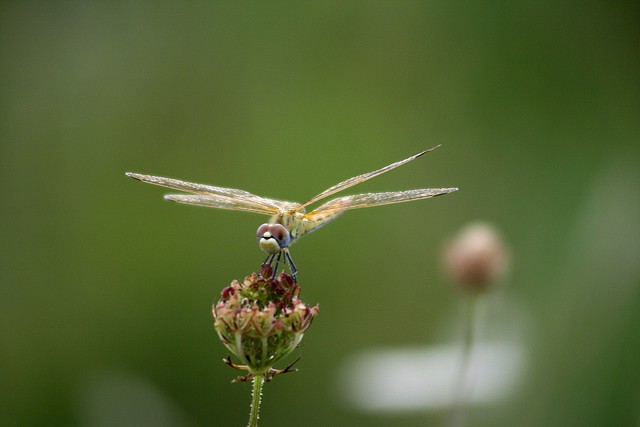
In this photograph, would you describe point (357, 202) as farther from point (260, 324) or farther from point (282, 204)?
point (260, 324)

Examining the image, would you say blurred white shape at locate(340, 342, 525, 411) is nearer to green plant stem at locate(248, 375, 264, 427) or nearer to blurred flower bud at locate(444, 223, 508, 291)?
blurred flower bud at locate(444, 223, 508, 291)

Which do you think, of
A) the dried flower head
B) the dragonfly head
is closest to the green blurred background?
the dragonfly head

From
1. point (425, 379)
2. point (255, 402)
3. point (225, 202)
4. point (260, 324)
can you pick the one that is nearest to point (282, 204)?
point (225, 202)

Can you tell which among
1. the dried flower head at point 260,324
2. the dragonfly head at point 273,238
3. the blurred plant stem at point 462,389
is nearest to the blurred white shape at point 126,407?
the blurred plant stem at point 462,389

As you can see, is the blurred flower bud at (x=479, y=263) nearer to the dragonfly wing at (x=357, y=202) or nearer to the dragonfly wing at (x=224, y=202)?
the dragonfly wing at (x=357, y=202)

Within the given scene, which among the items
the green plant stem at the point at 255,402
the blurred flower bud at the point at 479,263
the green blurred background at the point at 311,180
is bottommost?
the green plant stem at the point at 255,402

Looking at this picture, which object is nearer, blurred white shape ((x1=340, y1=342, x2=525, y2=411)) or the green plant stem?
the green plant stem

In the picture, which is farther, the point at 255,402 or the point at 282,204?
the point at 282,204
